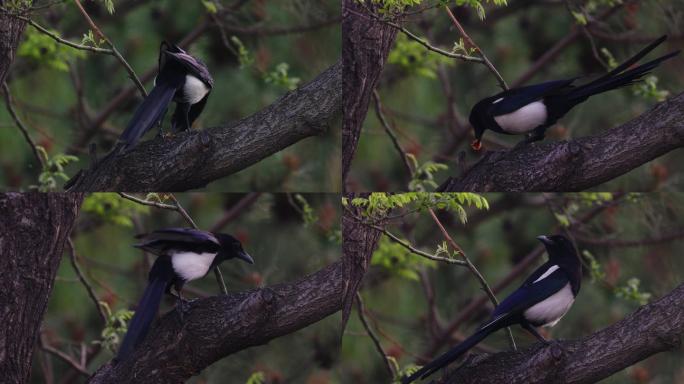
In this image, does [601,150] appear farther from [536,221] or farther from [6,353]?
[6,353]

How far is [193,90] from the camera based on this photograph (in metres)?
3.23

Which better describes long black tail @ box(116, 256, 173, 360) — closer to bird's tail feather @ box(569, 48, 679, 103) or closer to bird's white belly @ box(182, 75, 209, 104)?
bird's white belly @ box(182, 75, 209, 104)

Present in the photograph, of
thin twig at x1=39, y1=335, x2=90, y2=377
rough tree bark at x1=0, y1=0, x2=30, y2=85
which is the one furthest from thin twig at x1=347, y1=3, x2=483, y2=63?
thin twig at x1=39, y1=335, x2=90, y2=377

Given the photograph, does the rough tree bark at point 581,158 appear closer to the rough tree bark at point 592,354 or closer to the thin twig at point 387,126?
the thin twig at point 387,126

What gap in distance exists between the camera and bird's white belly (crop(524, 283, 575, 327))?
10.7ft

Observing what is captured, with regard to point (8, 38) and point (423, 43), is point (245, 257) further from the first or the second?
point (8, 38)

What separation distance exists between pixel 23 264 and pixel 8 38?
719 millimetres

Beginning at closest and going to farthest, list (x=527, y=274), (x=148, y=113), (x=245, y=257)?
1. (x=148, y=113)
2. (x=245, y=257)
3. (x=527, y=274)

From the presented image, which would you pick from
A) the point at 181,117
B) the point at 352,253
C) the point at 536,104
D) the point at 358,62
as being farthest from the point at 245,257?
the point at 536,104

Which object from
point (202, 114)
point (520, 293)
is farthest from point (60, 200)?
point (520, 293)

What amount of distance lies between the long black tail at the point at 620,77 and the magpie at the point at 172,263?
1.16m

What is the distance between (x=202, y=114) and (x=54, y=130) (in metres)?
0.51

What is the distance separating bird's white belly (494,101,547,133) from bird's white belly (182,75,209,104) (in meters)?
0.93

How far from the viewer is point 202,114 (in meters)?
3.26
